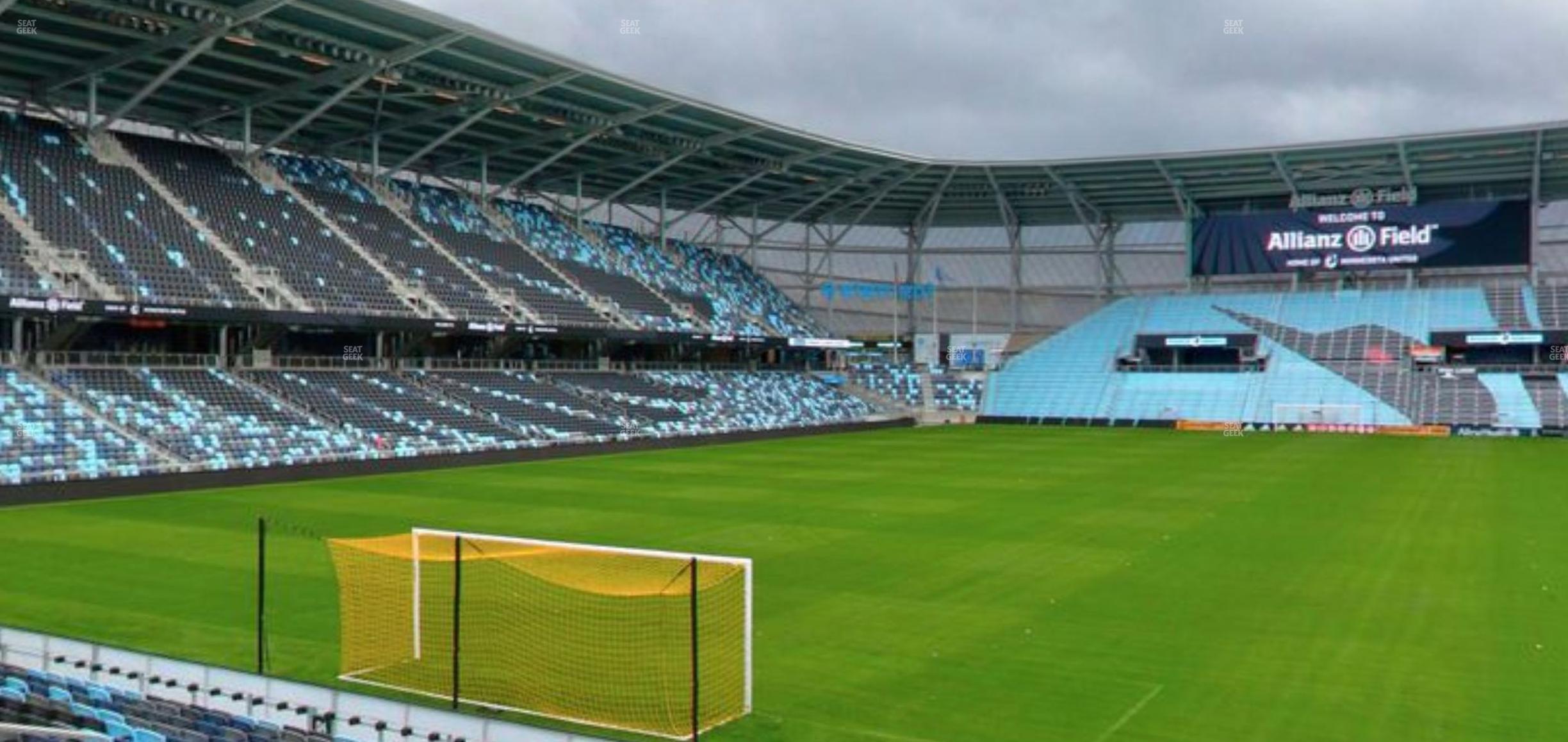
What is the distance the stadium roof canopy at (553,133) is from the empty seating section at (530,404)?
30.0ft

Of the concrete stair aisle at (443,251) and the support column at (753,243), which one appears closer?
the concrete stair aisle at (443,251)

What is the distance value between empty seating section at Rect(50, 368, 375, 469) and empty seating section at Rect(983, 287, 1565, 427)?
125ft

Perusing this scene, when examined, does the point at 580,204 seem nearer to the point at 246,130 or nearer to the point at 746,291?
the point at 746,291

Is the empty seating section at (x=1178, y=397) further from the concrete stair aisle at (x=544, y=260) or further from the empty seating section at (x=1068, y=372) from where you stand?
the concrete stair aisle at (x=544, y=260)

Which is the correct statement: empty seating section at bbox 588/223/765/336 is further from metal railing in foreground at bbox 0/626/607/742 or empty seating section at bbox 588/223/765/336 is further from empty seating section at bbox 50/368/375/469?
metal railing in foreground at bbox 0/626/607/742

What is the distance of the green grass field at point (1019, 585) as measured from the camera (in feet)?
37.0

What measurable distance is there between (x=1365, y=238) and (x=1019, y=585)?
49885mm

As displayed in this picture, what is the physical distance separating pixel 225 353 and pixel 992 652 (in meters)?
33.1

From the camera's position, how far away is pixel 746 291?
65812 mm

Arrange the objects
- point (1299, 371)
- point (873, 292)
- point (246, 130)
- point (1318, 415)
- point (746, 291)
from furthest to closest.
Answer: point (873, 292) < point (746, 291) < point (1299, 371) < point (1318, 415) < point (246, 130)

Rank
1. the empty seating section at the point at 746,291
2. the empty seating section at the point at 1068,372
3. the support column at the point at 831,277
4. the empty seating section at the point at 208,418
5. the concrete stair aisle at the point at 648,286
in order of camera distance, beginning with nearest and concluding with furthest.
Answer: the empty seating section at the point at 208,418, the concrete stair aisle at the point at 648,286, the empty seating section at the point at 1068,372, the empty seating section at the point at 746,291, the support column at the point at 831,277

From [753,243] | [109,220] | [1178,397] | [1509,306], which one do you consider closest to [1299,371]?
[1178,397]

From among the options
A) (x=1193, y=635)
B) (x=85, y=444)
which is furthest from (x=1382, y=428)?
(x=85, y=444)

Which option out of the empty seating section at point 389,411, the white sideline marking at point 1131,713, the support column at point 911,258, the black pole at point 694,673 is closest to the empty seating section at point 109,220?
the empty seating section at point 389,411
